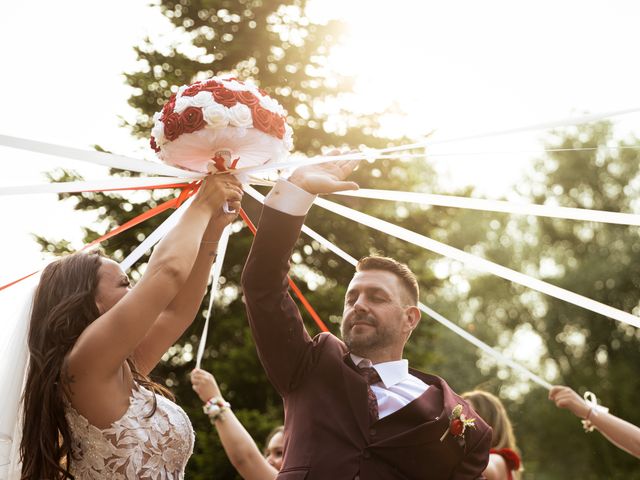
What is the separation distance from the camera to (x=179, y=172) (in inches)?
158

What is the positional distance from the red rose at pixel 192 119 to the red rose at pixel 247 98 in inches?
8.2

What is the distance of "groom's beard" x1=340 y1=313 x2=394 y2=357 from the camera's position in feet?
13.3

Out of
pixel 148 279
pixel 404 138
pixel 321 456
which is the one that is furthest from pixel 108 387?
pixel 404 138

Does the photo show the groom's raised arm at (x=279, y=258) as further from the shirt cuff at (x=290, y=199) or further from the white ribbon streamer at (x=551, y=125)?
the white ribbon streamer at (x=551, y=125)

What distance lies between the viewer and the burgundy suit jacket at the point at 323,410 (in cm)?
362

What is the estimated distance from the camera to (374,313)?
13.5 feet

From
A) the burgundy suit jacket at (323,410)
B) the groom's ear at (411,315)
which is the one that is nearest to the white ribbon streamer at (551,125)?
the burgundy suit jacket at (323,410)

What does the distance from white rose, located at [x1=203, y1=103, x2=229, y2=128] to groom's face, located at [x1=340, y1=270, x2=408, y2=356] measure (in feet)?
3.46

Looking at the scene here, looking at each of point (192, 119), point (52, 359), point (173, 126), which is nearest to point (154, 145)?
point (173, 126)

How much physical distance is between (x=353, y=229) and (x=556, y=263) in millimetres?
17194

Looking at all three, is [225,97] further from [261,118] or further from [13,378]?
[13,378]

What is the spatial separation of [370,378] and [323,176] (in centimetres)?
103

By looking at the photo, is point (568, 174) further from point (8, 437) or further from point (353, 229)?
point (8, 437)

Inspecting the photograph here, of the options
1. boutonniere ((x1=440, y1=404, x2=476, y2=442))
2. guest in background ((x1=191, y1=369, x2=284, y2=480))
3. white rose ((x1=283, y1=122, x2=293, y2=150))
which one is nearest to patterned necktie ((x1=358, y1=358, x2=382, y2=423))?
boutonniere ((x1=440, y1=404, x2=476, y2=442))
